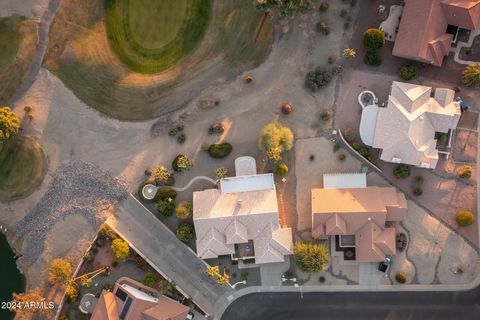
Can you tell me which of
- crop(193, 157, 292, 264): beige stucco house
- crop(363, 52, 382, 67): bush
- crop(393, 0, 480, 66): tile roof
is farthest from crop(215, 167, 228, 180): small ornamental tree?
crop(393, 0, 480, 66): tile roof

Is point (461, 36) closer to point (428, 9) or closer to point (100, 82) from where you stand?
point (428, 9)

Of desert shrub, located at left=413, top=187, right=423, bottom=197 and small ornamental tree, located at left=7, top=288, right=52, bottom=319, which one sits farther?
desert shrub, located at left=413, top=187, right=423, bottom=197

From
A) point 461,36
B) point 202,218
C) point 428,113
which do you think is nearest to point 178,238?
point 202,218

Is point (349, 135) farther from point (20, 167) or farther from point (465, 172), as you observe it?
point (20, 167)

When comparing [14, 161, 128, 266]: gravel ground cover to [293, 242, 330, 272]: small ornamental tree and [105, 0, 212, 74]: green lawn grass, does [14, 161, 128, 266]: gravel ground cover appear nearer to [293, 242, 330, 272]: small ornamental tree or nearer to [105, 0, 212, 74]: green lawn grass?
[105, 0, 212, 74]: green lawn grass

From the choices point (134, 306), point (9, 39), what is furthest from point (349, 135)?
point (9, 39)

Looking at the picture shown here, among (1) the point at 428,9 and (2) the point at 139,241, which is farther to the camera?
(2) the point at 139,241

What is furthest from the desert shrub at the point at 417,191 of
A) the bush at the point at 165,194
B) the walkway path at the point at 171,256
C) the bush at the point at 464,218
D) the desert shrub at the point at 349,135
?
the bush at the point at 165,194
